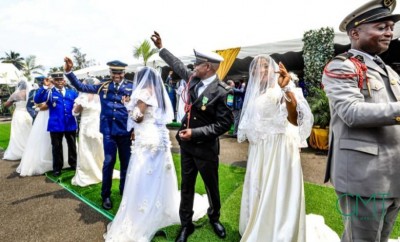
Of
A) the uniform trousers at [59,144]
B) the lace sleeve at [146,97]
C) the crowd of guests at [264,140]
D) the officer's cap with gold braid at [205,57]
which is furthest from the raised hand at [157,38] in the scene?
the uniform trousers at [59,144]

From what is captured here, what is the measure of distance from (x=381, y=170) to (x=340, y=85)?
572 mm

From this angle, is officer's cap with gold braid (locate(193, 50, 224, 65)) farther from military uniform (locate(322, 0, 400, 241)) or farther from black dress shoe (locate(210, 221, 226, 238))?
black dress shoe (locate(210, 221, 226, 238))

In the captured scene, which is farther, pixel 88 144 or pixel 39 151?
pixel 39 151

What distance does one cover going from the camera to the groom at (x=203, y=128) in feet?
8.68

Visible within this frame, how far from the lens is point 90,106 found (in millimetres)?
4781

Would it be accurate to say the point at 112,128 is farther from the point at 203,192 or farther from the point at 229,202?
the point at 229,202

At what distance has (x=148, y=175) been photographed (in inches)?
121

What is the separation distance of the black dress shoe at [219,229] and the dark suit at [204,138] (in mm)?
294

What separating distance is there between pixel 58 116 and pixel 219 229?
163 inches

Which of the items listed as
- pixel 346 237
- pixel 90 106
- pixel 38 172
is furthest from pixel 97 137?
pixel 346 237

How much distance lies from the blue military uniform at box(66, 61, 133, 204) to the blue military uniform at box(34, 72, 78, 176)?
4.76ft

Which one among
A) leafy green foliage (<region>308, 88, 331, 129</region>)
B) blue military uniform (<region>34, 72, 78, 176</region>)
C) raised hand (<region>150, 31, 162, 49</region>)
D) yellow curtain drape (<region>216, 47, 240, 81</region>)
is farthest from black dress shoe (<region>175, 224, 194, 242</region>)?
yellow curtain drape (<region>216, 47, 240, 81</region>)

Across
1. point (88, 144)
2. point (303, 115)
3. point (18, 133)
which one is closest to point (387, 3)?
point (303, 115)

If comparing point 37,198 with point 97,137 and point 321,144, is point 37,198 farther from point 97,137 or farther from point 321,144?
point 321,144
